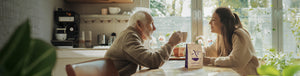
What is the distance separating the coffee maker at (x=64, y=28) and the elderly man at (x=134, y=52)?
6.06 ft

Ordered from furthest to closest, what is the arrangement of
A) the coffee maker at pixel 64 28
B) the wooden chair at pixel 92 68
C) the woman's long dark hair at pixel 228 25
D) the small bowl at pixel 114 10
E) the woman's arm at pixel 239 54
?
1. the small bowl at pixel 114 10
2. the coffee maker at pixel 64 28
3. the woman's long dark hair at pixel 228 25
4. the woman's arm at pixel 239 54
5. the wooden chair at pixel 92 68

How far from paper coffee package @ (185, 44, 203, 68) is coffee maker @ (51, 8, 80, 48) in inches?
94.8

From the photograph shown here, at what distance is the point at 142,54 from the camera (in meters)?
1.66

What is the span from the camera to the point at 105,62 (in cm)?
140

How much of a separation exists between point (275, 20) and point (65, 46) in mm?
3290

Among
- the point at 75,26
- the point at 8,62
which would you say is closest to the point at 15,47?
the point at 8,62

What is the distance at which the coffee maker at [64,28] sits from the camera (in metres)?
3.51

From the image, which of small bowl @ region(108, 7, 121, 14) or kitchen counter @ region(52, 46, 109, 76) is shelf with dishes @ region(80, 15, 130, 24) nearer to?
small bowl @ region(108, 7, 121, 14)

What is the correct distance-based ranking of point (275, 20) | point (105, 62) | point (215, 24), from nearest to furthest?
point (105, 62) < point (215, 24) < point (275, 20)

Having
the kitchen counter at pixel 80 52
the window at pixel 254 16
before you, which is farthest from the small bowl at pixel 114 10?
the window at pixel 254 16

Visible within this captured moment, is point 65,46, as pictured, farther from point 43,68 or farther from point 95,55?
point 43,68

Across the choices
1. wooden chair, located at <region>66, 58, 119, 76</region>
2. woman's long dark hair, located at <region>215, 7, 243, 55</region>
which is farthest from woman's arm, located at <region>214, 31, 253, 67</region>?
wooden chair, located at <region>66, 58, 119, 76</region>

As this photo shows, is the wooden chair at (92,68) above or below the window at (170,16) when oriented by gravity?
below

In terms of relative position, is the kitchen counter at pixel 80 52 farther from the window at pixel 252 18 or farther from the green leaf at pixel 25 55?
the green leaf at pixel 25 55
